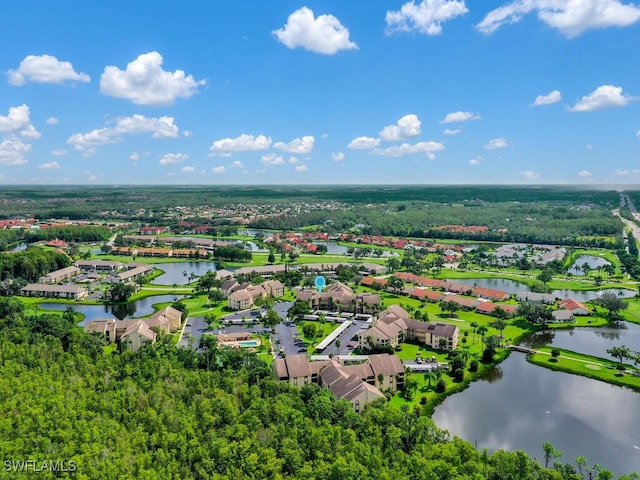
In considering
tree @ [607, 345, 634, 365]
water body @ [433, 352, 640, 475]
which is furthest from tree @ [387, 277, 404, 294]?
tree @ [607, 345, 634, 365]

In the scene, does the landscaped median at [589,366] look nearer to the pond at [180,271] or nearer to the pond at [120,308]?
the pond at [120,308]

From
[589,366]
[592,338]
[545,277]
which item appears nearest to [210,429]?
[589,366]

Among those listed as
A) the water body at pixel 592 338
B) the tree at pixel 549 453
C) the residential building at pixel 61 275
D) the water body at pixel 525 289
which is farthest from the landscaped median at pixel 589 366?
the residential building at pixel 61 275

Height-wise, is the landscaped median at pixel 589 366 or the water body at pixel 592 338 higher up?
Answer: the landscaped median at pixel 589 366

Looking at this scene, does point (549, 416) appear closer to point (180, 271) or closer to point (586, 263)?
point (586, 263)

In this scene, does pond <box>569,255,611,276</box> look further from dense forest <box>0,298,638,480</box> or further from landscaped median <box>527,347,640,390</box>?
dense forest <box>0,298,638,480</box>
